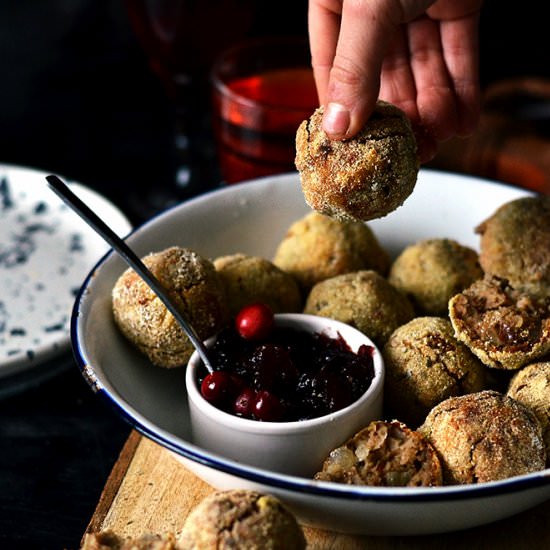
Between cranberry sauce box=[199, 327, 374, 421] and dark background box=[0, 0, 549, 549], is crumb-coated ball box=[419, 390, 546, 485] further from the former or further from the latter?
dark background box=[0, 0, 549, 549]

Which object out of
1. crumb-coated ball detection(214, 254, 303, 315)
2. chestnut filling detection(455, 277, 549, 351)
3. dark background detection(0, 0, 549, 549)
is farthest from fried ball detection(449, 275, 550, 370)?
dark background detection(0, 0, 549, 549)

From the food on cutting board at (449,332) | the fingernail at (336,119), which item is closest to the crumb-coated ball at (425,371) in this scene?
the food on cutting board at (449,332)

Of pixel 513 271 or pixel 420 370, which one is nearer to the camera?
pixel 420 370

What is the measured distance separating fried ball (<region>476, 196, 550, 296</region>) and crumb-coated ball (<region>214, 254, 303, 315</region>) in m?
0.37

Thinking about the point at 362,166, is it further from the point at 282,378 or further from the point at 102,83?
the point at 102,83

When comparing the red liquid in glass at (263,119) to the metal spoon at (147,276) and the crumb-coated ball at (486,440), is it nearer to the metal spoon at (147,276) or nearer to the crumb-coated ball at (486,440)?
the metal spoon at (147,276)

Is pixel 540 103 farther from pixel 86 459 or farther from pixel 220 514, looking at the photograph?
pixel 220 514

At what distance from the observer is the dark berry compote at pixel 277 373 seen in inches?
53.9

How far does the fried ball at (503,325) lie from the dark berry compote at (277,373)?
0.55 feet

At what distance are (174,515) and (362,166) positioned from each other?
0.60 m

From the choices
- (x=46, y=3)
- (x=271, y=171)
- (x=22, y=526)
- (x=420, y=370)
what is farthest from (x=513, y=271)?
(x=46, y=3)

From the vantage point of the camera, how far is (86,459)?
161 centimetres

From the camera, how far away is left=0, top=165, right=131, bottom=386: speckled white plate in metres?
1.78

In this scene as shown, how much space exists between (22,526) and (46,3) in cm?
193
